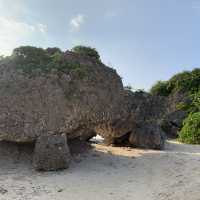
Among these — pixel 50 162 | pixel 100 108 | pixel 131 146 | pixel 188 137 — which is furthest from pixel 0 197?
pixel 188 137

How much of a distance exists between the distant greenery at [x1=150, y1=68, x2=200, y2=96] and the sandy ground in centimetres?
1592

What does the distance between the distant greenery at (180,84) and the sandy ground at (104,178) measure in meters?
15.9

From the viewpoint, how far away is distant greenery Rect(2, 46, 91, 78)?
10797mm

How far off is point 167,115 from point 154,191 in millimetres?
14467

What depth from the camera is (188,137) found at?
17609mm

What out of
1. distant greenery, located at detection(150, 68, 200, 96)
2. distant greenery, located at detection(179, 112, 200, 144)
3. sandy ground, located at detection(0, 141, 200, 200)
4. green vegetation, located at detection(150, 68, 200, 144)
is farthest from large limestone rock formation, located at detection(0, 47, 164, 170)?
distant greenery, located at detection(150, 68, 200, 96)

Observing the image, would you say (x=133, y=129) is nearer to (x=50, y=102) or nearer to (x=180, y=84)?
(x=50, y=102)

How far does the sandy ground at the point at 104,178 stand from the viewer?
7.64 meters

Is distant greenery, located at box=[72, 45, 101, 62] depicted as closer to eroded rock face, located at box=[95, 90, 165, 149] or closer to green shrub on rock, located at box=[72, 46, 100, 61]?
green shrub on rock, located at box=[72, 46, 100, 61]

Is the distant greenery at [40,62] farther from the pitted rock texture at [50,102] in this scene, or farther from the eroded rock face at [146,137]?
the eroded rock face at [146,137]

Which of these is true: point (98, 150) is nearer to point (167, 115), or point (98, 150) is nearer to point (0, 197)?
point (0, 197)

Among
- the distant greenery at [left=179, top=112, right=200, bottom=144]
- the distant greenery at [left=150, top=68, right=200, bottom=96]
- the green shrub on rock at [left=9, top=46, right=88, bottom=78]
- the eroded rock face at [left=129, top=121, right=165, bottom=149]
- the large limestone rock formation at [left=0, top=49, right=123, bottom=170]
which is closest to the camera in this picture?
the large limestone rock formation at [left=0, top=49, right=123, bottom=170]

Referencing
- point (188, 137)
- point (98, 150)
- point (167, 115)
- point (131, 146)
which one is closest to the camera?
point (98, 150)

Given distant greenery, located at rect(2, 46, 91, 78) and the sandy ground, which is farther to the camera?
distant greenery, located at rect(2, 46, 91, 78)
